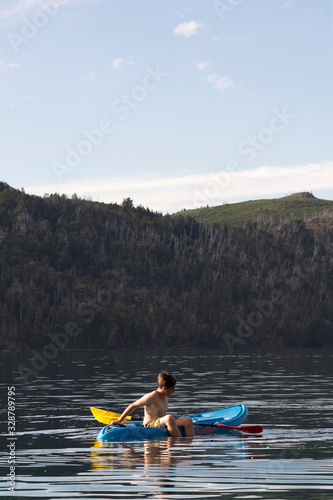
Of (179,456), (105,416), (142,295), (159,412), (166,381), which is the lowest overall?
(179,456)

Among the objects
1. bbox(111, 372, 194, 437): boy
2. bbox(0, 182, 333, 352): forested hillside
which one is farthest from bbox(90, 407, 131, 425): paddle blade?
bbox(0, 182, 333, 352): forested hillside

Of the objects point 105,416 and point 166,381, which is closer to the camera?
point 166,381

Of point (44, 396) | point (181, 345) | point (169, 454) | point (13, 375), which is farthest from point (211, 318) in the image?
point (169, 454)

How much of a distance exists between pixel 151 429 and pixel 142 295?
499 feet

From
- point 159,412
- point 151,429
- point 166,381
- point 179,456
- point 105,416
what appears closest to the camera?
point 179,456

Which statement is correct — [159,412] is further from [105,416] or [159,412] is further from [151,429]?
[105,416]

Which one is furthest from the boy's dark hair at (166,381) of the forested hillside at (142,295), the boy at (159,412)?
the forested hillside at (142,295)

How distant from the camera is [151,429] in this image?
21.8 metres

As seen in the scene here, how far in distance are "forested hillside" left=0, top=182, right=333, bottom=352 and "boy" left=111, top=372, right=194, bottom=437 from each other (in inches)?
4516

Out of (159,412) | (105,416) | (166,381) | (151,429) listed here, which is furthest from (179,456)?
(105,416)

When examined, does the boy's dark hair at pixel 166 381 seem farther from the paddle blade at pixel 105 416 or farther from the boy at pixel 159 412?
the paddle blade at pixel 105 416

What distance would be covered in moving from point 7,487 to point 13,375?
43056 millimetres

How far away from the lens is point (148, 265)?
192 meters

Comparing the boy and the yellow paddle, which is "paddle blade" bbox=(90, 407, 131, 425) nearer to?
the yellow paddle
